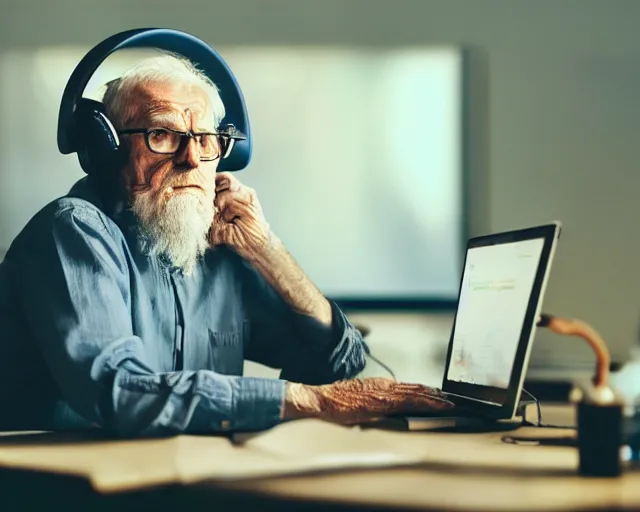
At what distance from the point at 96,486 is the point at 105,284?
1.89 ft

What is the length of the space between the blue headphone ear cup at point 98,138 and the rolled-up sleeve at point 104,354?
6.7 inches

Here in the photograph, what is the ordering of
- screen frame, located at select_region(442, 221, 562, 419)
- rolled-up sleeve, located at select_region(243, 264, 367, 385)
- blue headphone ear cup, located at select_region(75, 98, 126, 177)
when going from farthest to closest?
rolled-up sleeve, located at select_region(243, 264, 367, 385) → blue headphone ear cup, located at select_region(75, 98, 126, 177) → screen frame, located at select_region(442, 221, 562, 419)

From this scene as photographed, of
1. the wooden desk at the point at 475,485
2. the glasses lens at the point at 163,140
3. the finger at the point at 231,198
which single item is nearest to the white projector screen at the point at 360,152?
the finger at the point at 231,198

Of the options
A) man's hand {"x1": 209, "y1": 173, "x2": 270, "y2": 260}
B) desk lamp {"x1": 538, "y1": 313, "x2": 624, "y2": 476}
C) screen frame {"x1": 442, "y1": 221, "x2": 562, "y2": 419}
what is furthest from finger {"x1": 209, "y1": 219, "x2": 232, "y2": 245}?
desk lamp {"x1": 538, "y1": 313, "x2": 624, "y2": 476}

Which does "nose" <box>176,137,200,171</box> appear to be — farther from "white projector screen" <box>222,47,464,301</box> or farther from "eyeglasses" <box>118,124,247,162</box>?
"white projector screen" <box>222,47,464,301</box>

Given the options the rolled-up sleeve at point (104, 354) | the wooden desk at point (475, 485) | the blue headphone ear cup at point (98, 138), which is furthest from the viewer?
the blue headphone ear cup at point (98, 138)

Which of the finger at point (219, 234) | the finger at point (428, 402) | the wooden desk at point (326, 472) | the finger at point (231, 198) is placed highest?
the finger at point (231, 198)

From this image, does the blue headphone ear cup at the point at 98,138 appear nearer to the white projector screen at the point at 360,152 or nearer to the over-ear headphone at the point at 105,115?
the over-ear headphone at the point at 105,115

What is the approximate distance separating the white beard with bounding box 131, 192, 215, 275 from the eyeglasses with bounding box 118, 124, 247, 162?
10cm

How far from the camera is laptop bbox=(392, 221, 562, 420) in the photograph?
57.2 inches

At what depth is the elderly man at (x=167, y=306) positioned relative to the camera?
1576 millimetres

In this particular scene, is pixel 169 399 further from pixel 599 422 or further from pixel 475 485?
pixel 599 422

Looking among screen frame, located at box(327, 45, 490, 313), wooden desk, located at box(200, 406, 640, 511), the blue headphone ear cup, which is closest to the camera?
wooden desk, located at box(200, 406, 640, 511)

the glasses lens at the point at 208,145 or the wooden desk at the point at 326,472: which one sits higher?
the glasses lens at the point at 208,145
